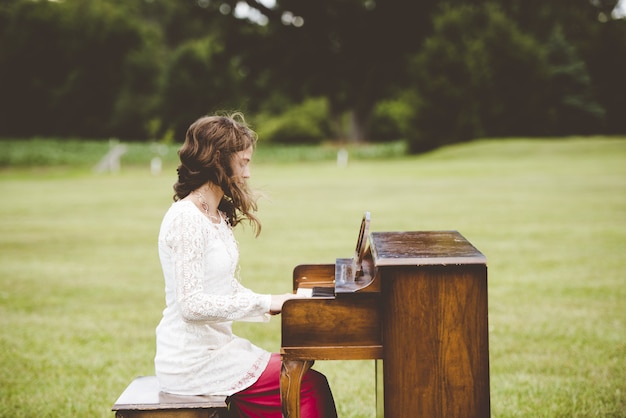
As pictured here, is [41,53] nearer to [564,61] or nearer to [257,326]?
[564,61]

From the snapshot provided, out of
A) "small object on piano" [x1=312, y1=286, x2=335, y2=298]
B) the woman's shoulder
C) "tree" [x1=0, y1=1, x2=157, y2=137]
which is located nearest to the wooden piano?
"small object on piano" [x1=312, y1=286, x2=335, y2=298]

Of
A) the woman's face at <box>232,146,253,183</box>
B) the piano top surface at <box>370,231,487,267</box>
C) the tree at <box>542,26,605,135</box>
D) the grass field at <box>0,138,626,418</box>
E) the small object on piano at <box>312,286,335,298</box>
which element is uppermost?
the tree at <box>542,26,605,135</box>

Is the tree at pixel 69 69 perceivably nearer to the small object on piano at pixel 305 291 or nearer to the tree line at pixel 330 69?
the tree line at pixel 330 69

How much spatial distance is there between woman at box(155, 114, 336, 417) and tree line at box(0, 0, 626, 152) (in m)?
29.1

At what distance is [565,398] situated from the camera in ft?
17.8

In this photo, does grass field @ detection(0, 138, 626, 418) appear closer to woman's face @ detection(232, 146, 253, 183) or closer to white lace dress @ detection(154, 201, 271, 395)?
woman's face @ detection(232, 146, 253, 183)

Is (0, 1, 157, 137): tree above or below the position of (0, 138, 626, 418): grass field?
above

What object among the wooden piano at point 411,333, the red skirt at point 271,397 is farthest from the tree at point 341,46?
the wooden piano at point 411,333

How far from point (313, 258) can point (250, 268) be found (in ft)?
3.97

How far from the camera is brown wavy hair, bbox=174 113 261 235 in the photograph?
3518mm

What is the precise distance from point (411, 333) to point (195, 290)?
1.05m

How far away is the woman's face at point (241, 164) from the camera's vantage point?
3578 mm

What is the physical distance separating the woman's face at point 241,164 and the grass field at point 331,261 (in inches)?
33.7

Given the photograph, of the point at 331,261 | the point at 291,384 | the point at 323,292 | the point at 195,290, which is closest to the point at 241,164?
the point at 195,290
